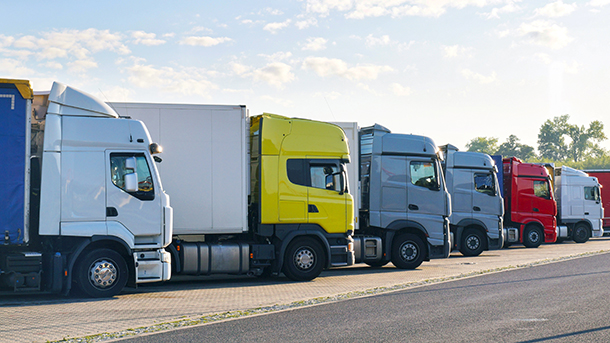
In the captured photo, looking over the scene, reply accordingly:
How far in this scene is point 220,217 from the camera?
11.9 m

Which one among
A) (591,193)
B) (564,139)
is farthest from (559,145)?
(591,193)

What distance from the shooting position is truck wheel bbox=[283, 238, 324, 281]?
1249 centimetres

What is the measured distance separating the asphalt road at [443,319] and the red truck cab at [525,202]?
1154cm

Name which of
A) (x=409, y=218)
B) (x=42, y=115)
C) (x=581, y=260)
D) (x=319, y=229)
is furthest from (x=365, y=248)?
(x=42, y=115)

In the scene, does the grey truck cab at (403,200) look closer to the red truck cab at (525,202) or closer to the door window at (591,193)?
the red truck cab at (525,202)

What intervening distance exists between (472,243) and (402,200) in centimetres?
539

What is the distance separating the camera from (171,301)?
9961 mm

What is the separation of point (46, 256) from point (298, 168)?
520 centimetres

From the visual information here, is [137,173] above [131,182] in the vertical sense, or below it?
above

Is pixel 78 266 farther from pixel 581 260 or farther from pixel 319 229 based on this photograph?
pixel 581 260

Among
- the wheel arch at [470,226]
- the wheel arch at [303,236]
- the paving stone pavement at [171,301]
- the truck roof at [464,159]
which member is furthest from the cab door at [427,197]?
the wheel arch at [470,226]

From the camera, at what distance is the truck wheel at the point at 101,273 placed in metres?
9.88

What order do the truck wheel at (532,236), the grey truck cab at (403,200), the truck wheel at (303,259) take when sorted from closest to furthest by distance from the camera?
1. the truck wheel at (303,259)
2. the grey truck cab at (403,200)
3. the truck wheel at (532,236)

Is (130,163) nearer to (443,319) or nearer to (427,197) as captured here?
(443,319)
